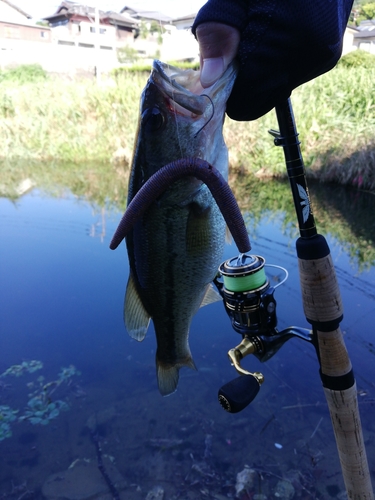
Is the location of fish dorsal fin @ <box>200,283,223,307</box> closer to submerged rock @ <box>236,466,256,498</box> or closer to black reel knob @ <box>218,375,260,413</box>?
black reel knob @ <box>218,375,260,413</box>

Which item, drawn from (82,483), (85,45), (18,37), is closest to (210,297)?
(82,483)

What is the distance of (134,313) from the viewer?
1551mm

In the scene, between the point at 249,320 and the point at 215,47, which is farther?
the point at 249,320

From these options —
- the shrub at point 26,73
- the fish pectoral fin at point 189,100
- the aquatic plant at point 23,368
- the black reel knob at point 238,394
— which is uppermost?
the shrub at point 26,73

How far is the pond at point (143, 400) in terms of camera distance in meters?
2.96

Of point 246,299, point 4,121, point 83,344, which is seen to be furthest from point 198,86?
point 4,121

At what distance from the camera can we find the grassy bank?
866 cm

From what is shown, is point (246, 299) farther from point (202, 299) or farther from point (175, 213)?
point (175, 213)

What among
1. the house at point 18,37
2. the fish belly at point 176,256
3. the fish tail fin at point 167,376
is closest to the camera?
the fish belly at point 176,256

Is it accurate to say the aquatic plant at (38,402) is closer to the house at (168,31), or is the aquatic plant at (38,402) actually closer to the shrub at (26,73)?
the house at (168,31)

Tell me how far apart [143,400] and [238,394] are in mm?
2048

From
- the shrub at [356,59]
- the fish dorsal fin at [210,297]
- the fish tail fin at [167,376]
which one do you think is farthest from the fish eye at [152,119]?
the shrub at [356,59]

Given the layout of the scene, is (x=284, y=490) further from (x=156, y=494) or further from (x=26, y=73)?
(x=26, y=73)

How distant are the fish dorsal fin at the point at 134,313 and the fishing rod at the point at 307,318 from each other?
455 millimetres
